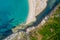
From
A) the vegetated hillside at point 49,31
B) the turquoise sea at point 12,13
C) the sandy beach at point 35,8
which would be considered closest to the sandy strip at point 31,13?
the sandy beach at point 35,8

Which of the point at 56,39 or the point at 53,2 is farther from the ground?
the point at 53,2

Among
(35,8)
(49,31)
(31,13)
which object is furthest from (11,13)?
(49,31)

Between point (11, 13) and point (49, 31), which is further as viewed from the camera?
point (11, 13)

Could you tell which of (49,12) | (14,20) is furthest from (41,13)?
(14,20)

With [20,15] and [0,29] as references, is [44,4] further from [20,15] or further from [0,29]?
[0,29]

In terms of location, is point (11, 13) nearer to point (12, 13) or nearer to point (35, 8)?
point (12, 13)

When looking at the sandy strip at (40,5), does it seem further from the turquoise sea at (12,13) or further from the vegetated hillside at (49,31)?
the vegetated hillside at (49,31)

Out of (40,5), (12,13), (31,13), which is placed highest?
(12,13)

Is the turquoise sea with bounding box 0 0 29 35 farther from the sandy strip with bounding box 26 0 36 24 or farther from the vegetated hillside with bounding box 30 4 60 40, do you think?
the vegetated hillside with bounding box 30 4 60 40
